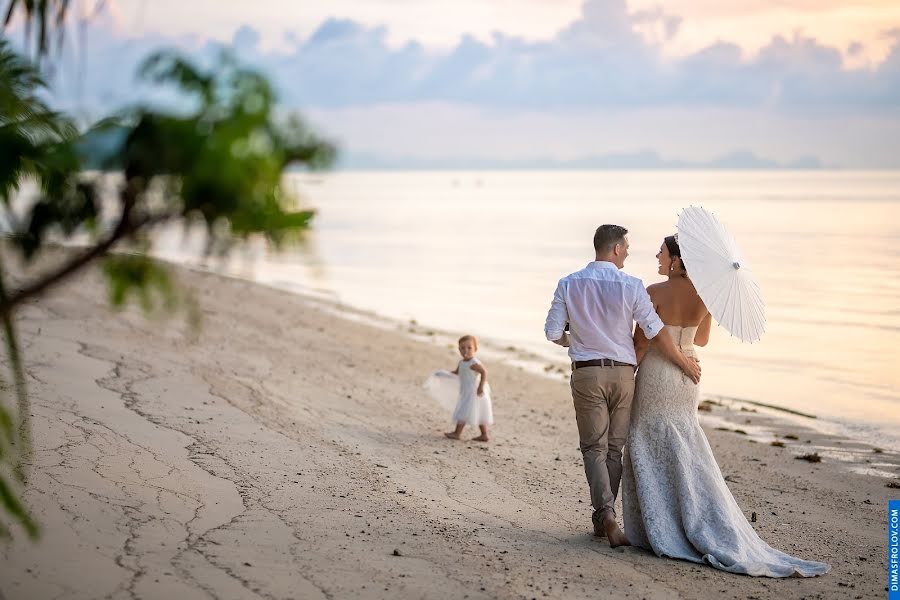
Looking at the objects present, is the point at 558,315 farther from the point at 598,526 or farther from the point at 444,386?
the point at 444,386

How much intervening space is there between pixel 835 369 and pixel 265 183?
16297mm

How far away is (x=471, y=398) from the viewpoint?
1045 centimetres

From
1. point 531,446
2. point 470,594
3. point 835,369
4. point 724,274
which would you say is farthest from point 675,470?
point 835,369

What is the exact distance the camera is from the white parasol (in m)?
6.62

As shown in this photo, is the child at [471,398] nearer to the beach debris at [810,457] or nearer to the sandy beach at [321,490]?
the sandy beach at [321,490]

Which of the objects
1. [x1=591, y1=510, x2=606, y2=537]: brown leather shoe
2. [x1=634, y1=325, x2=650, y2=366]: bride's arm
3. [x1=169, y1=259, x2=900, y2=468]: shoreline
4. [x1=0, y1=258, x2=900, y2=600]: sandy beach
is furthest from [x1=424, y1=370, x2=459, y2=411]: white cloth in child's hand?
[x1=634, y1=325, x2=650, y2=366]: bride's arm

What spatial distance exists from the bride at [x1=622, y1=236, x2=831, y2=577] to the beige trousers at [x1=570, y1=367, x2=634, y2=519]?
0.10 meters

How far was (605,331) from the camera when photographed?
22.0 feet

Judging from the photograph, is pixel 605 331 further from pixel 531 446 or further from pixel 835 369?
pixel 835 369

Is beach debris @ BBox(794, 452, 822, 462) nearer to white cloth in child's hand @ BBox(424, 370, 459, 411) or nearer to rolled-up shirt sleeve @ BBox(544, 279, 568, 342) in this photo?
white cloth in child's hand @ BBox(424, 370, 459, 411)

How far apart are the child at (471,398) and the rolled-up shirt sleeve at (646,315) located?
3.91 meters

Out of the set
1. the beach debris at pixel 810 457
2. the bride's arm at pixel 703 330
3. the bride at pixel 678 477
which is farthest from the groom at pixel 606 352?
the beach debris at pixel 810 457

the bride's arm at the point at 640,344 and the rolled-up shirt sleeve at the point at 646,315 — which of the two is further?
the bride's arm at the point at 640,344

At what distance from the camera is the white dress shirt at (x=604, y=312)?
6.61m
